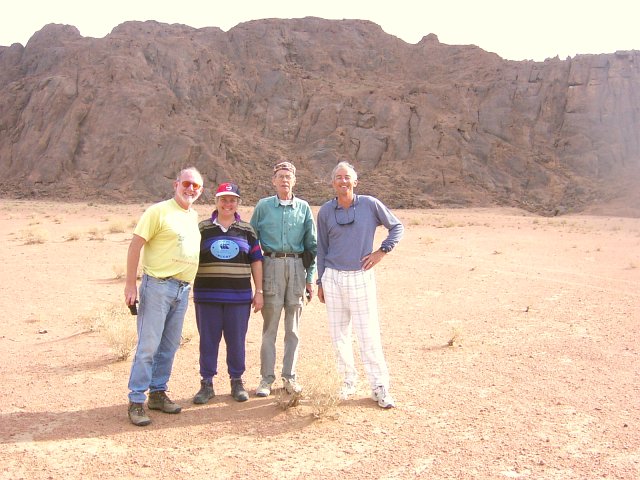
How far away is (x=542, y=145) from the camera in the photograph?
186 feet

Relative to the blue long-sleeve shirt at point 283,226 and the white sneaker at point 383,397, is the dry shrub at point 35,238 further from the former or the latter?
the white sneaker at point 383,397

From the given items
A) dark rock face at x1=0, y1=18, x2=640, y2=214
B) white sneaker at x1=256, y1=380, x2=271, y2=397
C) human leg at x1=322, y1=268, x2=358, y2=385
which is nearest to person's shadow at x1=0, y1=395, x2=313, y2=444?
white sneaker at x1=256, y1=380, x2=271, y2=397

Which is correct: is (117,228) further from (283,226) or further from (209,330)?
(283,226)

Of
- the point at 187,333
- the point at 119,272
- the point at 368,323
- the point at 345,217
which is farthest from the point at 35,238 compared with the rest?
the point at 368,323

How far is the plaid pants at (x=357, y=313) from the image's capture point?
17.6 ft

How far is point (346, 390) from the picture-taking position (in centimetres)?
567

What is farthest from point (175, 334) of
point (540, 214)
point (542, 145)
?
point (542, 145)

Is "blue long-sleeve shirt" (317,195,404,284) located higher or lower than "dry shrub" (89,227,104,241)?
higher

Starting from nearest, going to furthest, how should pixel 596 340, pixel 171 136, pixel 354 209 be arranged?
pixel 354 209
pixel 596 340
pixel 171 136

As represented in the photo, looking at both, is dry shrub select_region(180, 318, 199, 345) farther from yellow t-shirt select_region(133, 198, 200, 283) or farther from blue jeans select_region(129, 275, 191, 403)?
yellow t-shirt select_region(133, 198, 200, 283)

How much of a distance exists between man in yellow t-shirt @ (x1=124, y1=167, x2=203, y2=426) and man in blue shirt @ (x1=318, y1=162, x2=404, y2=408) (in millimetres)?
1157

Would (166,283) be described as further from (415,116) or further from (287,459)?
(415,116)

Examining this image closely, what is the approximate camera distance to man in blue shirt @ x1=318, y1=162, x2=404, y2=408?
17.5 ft

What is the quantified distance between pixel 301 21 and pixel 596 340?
6722 centimetres
